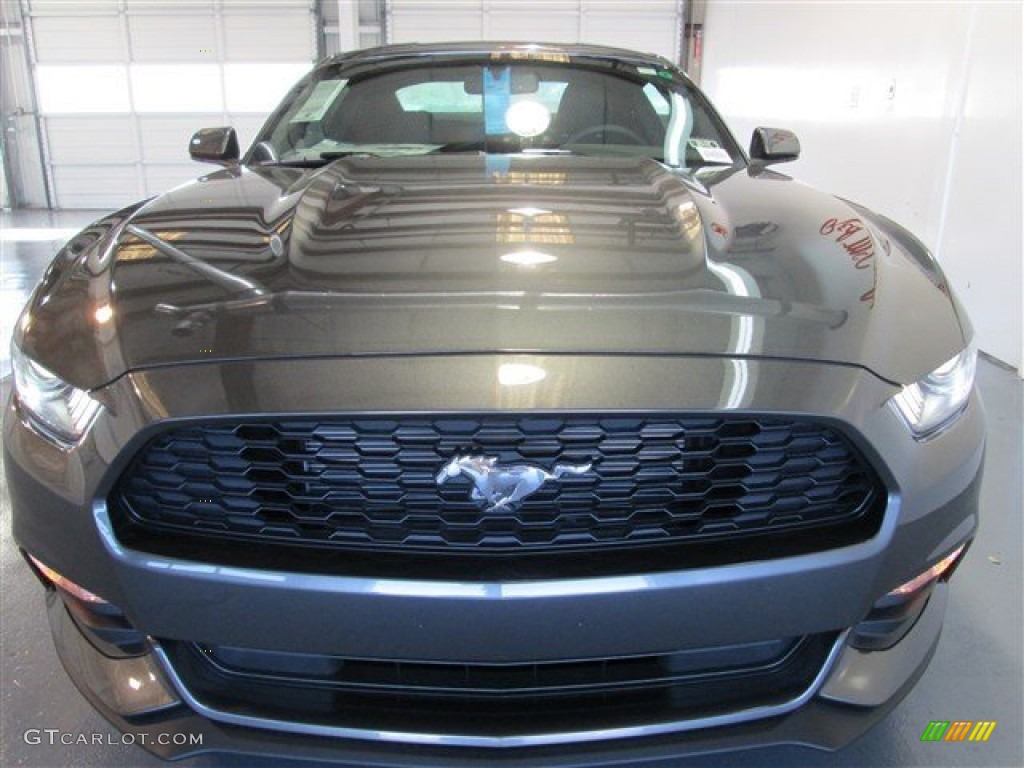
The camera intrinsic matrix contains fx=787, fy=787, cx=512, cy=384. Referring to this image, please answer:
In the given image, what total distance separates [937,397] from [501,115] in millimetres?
1514

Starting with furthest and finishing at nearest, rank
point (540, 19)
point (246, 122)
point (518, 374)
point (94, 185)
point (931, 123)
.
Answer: point (94, 185)
point (246, 122)
point (540, 19)
point (931, 123)
point (518, 374)

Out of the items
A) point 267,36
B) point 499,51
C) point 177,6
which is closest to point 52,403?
point 499,51

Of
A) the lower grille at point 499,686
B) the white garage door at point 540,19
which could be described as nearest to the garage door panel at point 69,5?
the white garage door at point 540,19

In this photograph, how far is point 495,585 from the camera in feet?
3.16

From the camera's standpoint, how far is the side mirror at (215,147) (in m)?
2.22

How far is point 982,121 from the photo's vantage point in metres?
3.85

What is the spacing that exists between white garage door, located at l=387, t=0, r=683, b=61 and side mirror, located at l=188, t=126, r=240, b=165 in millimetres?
8446

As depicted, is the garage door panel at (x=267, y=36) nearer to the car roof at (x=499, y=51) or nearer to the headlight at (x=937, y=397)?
the car roof at (x=499, y=51)

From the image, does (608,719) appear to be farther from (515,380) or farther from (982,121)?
(982,121)

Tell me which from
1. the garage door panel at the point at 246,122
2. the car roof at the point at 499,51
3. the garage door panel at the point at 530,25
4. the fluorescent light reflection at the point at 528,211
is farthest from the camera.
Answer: the garage door panel at the point at 246,122

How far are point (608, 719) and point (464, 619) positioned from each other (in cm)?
25

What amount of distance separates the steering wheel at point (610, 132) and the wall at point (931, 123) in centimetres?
233

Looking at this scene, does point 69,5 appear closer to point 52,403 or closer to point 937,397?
point 52,403

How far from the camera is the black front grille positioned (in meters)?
0.98
